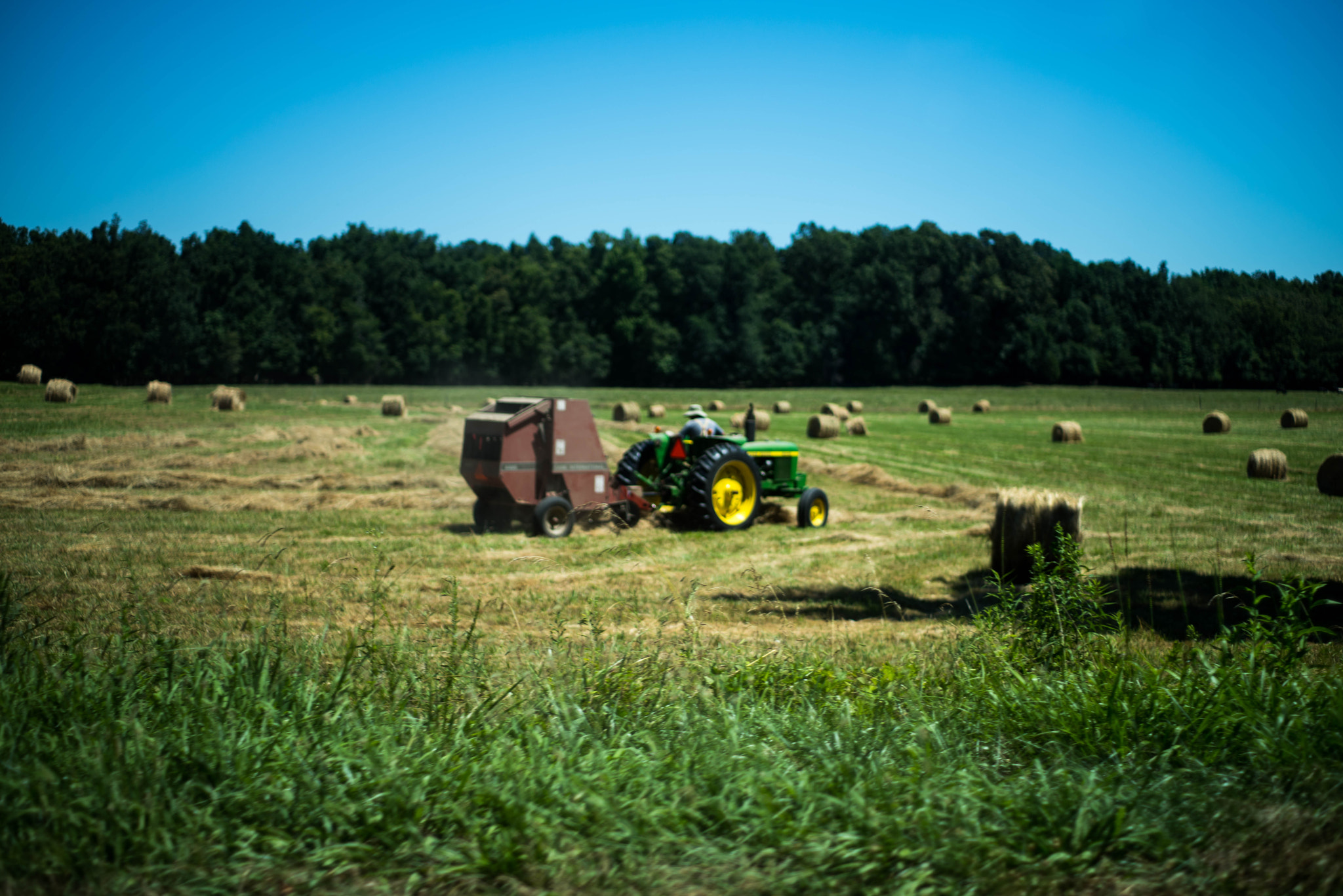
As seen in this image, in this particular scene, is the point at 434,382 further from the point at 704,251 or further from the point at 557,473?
the point at 557,473

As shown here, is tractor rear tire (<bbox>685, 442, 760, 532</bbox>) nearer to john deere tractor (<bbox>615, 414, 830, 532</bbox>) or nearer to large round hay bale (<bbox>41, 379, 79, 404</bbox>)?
john deere tractor (<bbox>615, 414, 830, 532</bbox>)

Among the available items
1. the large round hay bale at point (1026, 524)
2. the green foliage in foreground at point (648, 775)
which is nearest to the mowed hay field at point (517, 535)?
the large round hay bale at point (1026, 524)

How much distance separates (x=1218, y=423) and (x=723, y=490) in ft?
78.7

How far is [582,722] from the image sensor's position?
374 centimetres

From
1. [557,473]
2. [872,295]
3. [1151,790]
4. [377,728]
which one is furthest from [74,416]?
[872,295]

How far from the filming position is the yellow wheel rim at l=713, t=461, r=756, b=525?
468 inches

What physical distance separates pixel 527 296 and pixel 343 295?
2165 centimetres

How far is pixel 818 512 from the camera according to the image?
1243 centimetres

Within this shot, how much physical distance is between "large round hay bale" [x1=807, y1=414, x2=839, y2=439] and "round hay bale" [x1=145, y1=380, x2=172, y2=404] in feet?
69.6

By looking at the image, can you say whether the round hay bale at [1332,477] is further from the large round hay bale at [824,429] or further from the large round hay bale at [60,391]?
the large round hay bale at [60,391]

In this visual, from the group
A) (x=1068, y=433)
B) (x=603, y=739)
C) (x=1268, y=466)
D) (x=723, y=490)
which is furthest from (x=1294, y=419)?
(x=603, y=739)

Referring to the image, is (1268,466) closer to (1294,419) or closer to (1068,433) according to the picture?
(1068,433)

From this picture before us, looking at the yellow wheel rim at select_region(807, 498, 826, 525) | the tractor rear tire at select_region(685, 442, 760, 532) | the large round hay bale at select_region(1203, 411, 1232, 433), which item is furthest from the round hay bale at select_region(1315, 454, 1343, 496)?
the large round hay bale at select_region(1203, 411, 1232, 433)

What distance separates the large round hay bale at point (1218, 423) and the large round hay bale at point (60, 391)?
31.4 meters
